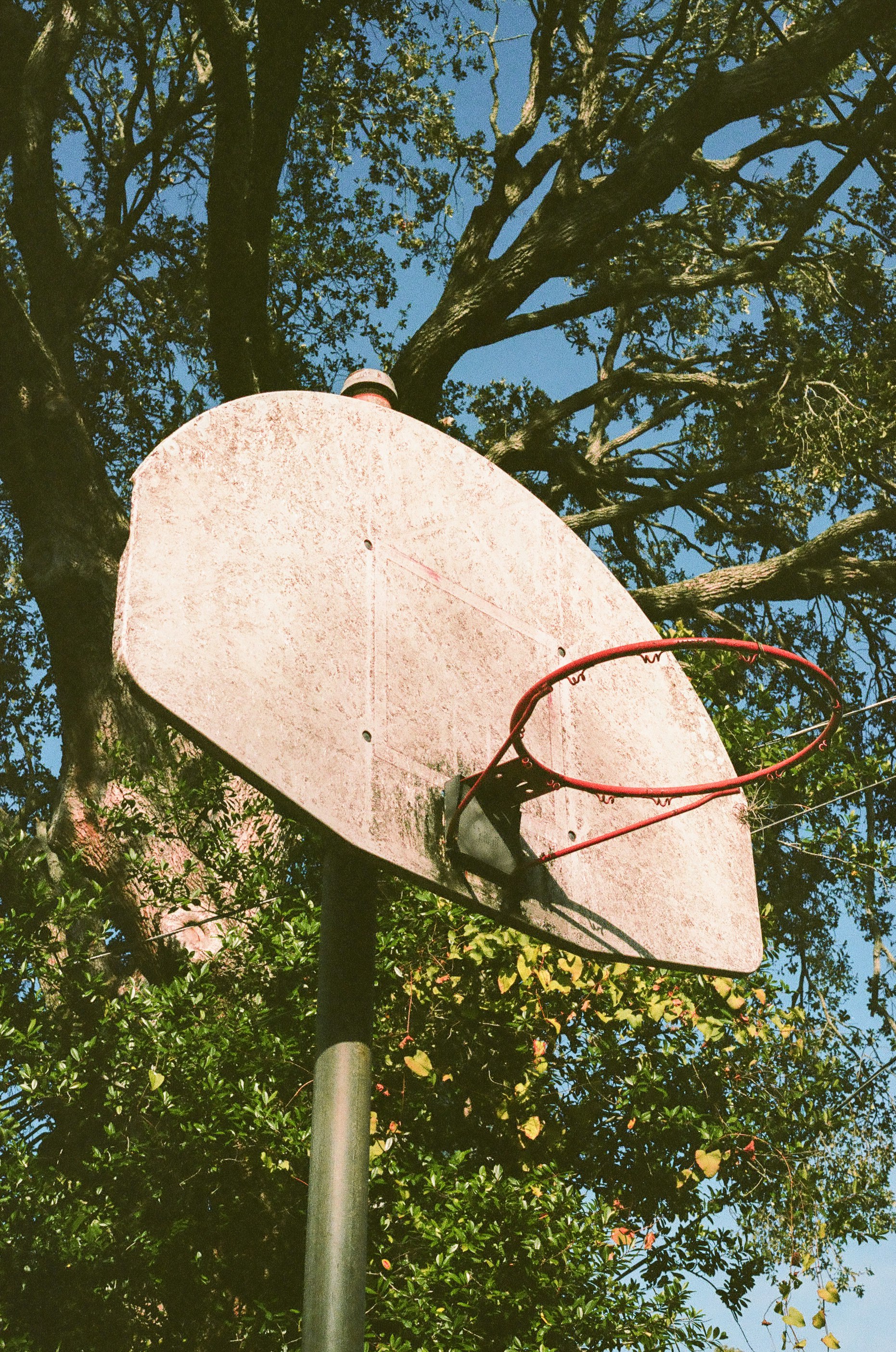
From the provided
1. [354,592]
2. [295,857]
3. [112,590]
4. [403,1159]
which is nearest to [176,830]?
[295,857]

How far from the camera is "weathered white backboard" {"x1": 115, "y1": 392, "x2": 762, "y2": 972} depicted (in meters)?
2.93

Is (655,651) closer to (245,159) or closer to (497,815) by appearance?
(497,815)

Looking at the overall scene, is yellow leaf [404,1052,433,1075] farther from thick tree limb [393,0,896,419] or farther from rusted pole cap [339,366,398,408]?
thick tree limb [393,0,896,419]

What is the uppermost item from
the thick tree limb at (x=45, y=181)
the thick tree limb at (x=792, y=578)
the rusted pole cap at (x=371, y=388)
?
the thick tree limb at (x=45, y=181)

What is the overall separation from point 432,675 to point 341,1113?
1282mm

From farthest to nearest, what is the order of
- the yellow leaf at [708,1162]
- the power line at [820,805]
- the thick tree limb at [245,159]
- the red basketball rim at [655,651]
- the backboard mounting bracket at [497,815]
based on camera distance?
the thick tree limb at [245,159] < the yellow leaf at [708,1162] < the power line at [820,805] < the backboard mounting bracket at [497,815] < the red basketball rim at [655,651]

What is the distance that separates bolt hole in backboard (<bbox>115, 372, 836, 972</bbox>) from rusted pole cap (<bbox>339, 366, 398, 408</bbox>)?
0.02m

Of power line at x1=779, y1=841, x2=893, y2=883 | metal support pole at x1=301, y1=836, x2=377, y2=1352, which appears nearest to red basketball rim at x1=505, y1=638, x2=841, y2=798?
metal support pole at x1=301, y1=836, x2=377, y2=1352

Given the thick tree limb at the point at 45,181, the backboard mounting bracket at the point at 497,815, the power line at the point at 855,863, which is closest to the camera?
the backboard mounting bracket at the point at 497,815

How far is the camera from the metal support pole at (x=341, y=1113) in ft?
10.3

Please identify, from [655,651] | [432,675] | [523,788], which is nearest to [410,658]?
[432,675]

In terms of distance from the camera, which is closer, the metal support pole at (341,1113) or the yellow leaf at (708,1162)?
the metal support pole at (341,1113)

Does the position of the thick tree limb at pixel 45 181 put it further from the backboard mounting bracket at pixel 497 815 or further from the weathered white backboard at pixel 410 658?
the backboard mounting bracket at pixel 497 815

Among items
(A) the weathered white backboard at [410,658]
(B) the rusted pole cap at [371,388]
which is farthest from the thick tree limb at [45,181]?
(A) the weathered white backboard at [410,658]
